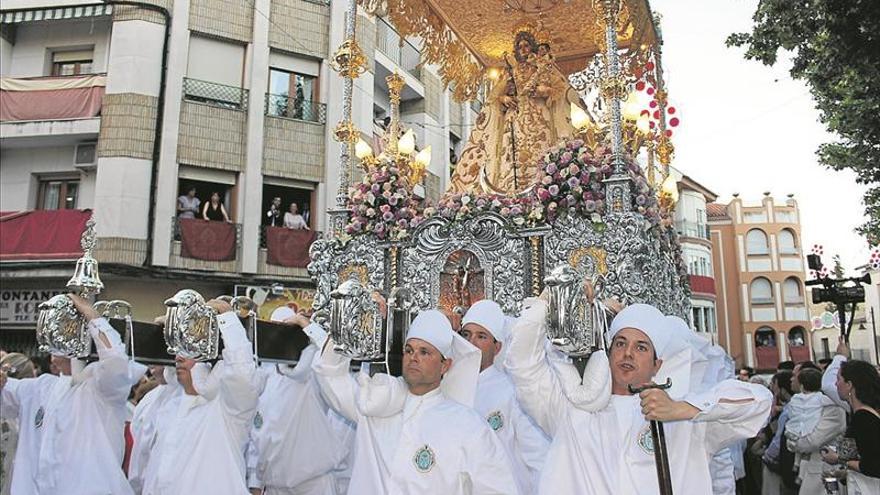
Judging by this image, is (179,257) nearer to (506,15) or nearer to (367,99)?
(367,99)

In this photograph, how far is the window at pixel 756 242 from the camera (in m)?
42.4

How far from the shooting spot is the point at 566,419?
3.44 m

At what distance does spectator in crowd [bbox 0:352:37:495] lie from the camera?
6.32 metres

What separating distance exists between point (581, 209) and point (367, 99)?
37.9 ft

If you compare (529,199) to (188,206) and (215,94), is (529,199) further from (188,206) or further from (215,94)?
(215,94)

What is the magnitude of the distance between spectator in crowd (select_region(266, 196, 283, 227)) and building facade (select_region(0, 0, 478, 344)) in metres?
0.19

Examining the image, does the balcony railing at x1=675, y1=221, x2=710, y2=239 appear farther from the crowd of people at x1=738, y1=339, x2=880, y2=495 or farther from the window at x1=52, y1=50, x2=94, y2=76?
the crowd of people at x1=738, y1=339, x2=880, y2=495

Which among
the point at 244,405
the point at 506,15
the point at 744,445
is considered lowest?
the point at 744,445

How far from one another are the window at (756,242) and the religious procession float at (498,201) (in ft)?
115

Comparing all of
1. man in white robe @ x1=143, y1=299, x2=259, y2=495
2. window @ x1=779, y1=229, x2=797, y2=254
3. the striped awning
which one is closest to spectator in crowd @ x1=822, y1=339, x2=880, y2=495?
man in white robe @ x1=143, y1=299, x2=259, y2=495

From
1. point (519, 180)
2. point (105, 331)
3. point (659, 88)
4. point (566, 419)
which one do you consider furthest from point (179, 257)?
point (566, 419)

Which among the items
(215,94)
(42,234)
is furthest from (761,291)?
(42,234)

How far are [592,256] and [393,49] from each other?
13.5 m

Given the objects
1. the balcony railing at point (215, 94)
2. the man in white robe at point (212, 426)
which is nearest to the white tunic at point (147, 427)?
the man in white robe at point (212, 426)
